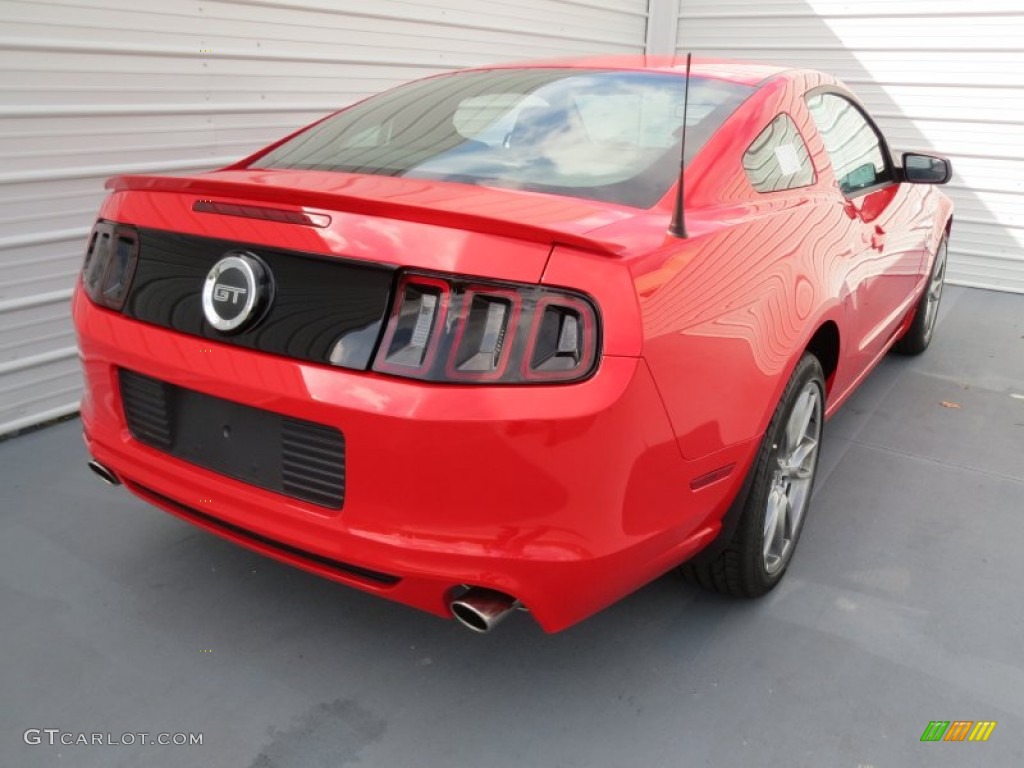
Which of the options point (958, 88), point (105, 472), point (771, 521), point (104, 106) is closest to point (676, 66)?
point (771, 521)

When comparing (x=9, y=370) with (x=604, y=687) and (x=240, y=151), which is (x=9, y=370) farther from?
(x=604, y=687)

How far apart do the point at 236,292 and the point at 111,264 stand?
508 millimetres

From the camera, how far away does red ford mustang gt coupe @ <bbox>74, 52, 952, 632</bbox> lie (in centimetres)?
155

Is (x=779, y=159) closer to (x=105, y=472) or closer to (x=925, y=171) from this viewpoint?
(x=925, y=171)

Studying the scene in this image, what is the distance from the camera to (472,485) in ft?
5.08

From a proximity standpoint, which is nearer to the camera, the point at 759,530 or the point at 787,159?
the point at 759,530

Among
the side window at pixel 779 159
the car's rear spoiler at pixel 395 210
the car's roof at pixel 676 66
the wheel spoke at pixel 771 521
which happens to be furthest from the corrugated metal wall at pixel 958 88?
the car's rear spoiler at pixel 395 210

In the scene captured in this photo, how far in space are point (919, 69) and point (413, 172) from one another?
6396 mm

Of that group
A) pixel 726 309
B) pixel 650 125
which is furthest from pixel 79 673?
pixel 650 125

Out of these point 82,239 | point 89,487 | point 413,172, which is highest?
point 413,172

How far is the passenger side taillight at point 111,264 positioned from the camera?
1.96 m

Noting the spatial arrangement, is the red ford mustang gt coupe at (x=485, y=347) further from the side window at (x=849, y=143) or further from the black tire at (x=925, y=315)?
the black tire at (x=925, y=315)

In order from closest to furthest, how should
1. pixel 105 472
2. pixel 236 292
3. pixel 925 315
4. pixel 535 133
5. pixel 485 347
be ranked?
pixel 485 347
pixel 236 292
pixel 105 472
pixel 535 133
pixel 925 315

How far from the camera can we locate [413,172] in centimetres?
205
